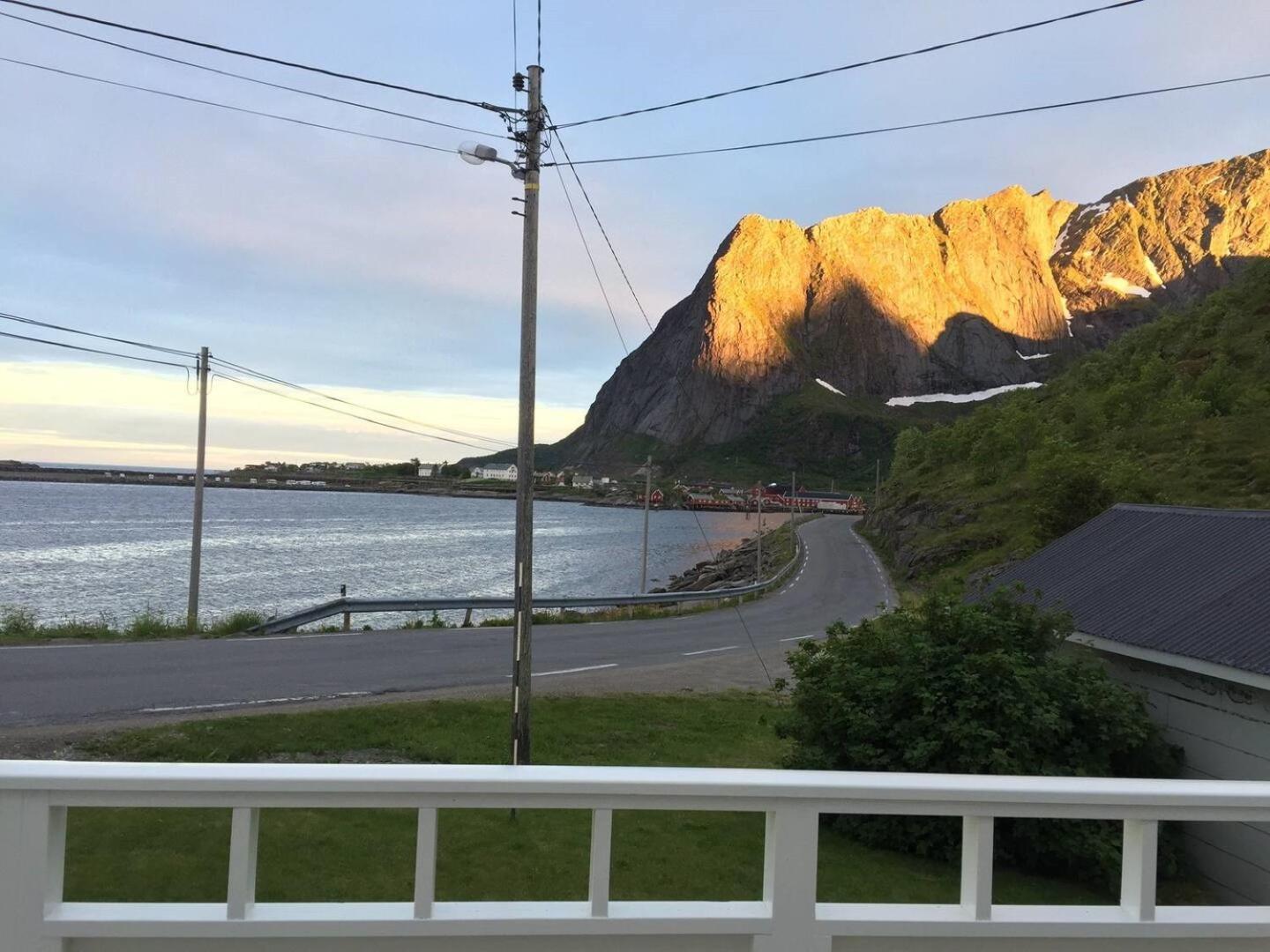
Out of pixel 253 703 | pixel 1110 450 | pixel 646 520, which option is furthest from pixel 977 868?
pixel 646 520

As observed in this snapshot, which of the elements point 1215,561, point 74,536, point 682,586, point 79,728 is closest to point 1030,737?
point 1215,561

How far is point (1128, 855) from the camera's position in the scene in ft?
7.92

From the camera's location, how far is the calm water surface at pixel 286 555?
45.9m

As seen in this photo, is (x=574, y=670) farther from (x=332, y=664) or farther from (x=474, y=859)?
(x=474, y=859)

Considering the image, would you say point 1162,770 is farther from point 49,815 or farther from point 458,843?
point 49,815

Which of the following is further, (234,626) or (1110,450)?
(1110,450)

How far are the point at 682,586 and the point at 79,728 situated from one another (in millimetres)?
50597

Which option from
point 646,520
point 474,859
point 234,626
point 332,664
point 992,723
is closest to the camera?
point 474,859

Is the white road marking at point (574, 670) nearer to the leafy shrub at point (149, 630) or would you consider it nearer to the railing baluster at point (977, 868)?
the leafy shrub at point (149, 630)

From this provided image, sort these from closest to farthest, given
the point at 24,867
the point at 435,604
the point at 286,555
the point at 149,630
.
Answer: the point at 24,867
the point at 149,630
the point at 435,604
the point at 286,555

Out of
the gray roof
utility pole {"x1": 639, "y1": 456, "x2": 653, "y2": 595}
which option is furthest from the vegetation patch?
utility pole {"x1": 639, "y1": 456, "x2": 653, "y2": 595}

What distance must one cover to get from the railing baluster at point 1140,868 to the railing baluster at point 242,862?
2200 millimetres

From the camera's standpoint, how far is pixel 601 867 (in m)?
2.23

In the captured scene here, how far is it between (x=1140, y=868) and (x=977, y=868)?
0.44m
